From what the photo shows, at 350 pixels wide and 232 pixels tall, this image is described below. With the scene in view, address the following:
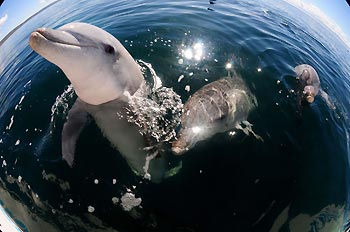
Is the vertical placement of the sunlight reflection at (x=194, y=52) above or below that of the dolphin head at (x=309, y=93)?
below

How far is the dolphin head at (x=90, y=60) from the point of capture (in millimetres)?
4500

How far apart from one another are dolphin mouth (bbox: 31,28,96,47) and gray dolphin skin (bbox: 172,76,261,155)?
2.22 meters

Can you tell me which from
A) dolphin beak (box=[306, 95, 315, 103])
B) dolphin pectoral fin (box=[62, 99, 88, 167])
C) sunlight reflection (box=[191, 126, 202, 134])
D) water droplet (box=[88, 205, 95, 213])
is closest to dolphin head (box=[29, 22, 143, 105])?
dolphin pectoral fin (box=[62, 99, 88, 167])

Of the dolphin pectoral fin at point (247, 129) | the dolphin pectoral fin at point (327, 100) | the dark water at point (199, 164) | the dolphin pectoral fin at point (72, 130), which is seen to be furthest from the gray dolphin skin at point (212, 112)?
the dolphin pectoral fin at point (327, 100)

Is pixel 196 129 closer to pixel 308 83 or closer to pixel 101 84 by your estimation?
pixel 101 84

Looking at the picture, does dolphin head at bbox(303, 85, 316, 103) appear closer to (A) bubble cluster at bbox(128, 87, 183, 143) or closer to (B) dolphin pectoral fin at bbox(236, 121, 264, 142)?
(B) dolphin pectoral fin at bbox(236, 121, 264, 142)

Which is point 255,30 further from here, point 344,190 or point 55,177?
point 55,177

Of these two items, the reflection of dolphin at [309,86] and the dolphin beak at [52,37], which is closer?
the dolphin beak at [52,37]

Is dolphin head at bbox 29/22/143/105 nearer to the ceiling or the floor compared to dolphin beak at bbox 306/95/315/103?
nearer to the floor

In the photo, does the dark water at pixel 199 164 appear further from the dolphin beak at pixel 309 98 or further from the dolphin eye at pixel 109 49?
the dolphin eye at pixel 109 49

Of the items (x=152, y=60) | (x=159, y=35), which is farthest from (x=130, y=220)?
(x=159, y=35)

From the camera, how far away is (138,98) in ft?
21.1

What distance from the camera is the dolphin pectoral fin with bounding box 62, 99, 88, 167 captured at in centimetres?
627

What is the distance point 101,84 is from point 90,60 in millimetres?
529
